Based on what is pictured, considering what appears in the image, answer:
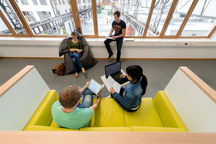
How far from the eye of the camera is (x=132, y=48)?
2.85 metres

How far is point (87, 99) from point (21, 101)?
70 centimetres

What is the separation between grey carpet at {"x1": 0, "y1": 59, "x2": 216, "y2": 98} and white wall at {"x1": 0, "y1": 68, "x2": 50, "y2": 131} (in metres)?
0.91

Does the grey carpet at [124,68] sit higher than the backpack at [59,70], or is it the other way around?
the backpack at [59,70]

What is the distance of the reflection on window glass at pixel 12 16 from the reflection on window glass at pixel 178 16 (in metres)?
4.35

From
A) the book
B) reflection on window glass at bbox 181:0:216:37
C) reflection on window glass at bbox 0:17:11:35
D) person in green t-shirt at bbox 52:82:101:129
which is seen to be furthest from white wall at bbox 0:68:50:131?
reflection on window glass at bbox 181:0:216:37

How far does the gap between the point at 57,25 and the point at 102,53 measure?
1618mm

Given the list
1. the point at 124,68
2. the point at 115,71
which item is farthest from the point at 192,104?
the point at 124,68

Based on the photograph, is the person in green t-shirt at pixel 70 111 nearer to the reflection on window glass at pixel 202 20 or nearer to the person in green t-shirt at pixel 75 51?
the person in green t-shirt at pixel 75 51

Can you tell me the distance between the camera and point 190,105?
921mm

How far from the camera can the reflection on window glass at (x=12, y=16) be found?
94.1 inches

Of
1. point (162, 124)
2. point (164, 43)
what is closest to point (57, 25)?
point (164, 43)

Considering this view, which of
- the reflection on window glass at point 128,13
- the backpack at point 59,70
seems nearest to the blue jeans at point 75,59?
the backpack at point 59,70

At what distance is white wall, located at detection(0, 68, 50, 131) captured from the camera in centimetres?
79

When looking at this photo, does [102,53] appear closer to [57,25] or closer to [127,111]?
[57,25]
